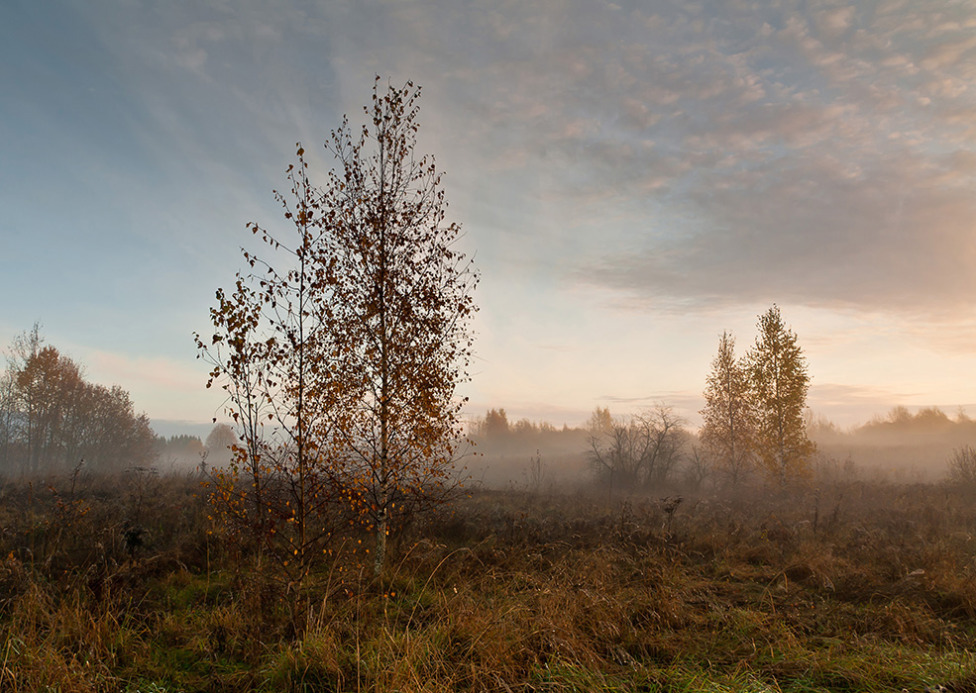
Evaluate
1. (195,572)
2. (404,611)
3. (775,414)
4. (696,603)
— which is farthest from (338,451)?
(775,414)

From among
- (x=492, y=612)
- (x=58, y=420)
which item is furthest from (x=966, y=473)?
(x=58, y=420)

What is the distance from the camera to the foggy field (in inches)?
165

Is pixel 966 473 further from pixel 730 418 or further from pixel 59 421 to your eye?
pixel 59 421

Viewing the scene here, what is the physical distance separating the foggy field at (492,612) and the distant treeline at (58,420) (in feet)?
109

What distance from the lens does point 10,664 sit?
165 inches

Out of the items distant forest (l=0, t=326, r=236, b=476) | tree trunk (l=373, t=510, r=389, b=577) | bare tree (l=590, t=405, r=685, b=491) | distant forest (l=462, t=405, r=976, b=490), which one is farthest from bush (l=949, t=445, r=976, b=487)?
distant forest (l=0, t=326, r=236, b=476)

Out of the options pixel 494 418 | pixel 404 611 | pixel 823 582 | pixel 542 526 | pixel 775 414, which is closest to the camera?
pixel 404 611

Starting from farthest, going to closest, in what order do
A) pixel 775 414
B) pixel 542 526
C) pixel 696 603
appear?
pixel 775 414 → pixel 542 526 → pixel 696 603

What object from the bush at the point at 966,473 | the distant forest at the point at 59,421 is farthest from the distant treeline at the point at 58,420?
the bush at the point at 966,473

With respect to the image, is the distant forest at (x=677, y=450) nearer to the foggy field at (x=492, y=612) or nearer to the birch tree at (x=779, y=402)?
the birch tree at (x=779, y=402)

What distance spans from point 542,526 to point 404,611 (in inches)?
210

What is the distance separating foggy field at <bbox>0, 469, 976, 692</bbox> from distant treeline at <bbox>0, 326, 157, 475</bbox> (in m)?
33.1

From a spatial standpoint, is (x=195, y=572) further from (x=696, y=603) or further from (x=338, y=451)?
(x=696, y=603)

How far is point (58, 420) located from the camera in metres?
37.5
